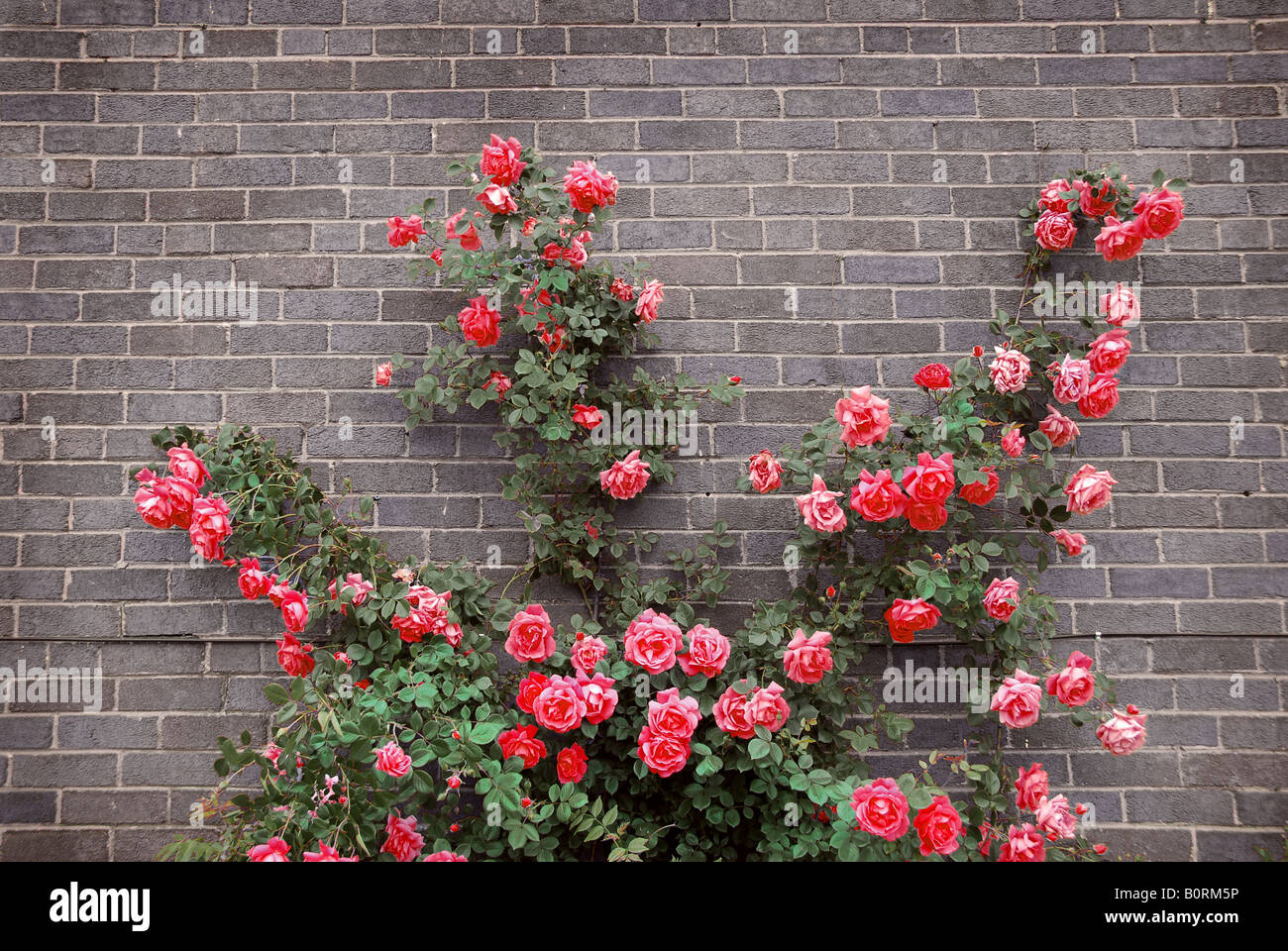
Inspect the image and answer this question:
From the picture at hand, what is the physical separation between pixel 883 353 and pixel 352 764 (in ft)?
6.20

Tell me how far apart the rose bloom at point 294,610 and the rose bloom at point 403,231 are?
1.03 m

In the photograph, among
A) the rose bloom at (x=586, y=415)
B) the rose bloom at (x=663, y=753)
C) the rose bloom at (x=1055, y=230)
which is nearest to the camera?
the rose bloom at (x=663, y=753)

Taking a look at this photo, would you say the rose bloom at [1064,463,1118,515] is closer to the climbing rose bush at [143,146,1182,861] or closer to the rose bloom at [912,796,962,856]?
the climbing rose bush at [143,146,1182,861]

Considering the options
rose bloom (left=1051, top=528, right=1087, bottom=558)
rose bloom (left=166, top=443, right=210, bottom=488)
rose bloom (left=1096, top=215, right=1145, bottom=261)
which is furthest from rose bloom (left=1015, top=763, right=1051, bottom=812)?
rose bloom (left=166, top=443, right=210, bottom=488)

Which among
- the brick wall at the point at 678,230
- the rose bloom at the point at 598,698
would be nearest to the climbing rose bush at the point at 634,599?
the rose bloom at the point at 598,698

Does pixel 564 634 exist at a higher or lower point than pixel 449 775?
higher

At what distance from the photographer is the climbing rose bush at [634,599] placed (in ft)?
5.84

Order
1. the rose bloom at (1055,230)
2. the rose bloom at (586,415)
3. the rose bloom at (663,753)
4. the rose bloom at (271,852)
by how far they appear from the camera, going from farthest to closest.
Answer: the rose bloom at (1055,230) < the rose bloom at (586,415) < the rose bloom at (663,753) < the rose bloom at (271,852)

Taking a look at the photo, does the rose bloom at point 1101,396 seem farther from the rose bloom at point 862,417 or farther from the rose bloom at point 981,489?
the rose bloom at point 862,417

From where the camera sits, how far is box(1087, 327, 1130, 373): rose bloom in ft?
6.60

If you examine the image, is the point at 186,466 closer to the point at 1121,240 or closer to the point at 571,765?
the point at 571,765
